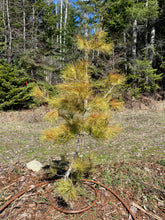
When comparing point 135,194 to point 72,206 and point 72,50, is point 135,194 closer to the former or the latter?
point 72,206

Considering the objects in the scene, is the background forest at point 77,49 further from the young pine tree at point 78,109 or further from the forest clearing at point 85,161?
the young pine tree at point 78,109

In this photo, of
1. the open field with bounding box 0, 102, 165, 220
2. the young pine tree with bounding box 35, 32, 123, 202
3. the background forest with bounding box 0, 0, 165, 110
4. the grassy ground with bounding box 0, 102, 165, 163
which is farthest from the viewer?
the background forest with bounding box 0, 0, 165, 110

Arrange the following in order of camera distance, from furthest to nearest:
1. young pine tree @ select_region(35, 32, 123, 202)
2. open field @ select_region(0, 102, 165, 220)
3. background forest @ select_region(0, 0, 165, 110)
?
background forest @ select_region(0, 0, 165, 110) < open field @ select_region(0, 102, 165, 220) < young pine tree @ select_region(35, 32, 123, 202)

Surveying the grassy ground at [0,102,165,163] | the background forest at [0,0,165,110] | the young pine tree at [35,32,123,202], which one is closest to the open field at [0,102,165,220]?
the grassy ground at [0,102,165,163]

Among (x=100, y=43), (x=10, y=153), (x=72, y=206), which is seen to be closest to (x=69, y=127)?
(x=72, y=206)

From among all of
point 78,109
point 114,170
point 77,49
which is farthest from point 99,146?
point 77,49

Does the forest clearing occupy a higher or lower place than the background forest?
lower

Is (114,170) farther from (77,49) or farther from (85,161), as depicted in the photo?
(77,49)

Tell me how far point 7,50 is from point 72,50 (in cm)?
448

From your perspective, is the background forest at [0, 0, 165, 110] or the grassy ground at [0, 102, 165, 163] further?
the background forest at [0, 0, 165, 110]

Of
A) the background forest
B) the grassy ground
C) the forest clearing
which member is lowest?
the grassy ground

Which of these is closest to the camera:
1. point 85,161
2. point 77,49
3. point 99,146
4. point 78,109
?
point 78,109

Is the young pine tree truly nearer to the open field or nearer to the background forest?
the open field

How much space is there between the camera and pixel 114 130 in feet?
4.81
